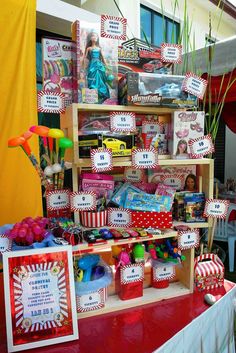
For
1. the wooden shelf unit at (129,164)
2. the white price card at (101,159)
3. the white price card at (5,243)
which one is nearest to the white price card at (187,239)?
the wooden shelf unit at (129,164)

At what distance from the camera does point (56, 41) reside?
109 centimetres

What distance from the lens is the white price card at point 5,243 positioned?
100 centimetres

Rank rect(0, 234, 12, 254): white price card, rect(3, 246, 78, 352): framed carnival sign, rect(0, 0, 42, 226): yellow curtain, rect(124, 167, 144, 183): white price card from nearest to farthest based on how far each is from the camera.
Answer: rect(3, 246, 78, 352): framed carnival sign
rect(0, 234, 12, 254): white price card
rect(124, 167, 144, 183): white price card
rect(0, 0, 42, 226): yellow curtain

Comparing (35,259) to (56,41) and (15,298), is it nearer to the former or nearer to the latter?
(15,298)

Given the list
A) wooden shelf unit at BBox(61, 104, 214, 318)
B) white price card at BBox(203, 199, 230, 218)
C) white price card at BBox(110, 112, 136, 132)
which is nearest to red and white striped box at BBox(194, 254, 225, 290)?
wooden shelf unit at BBox(61, 104, 214, 318)

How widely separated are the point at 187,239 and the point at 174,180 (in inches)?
11.7

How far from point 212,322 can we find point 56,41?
1.32 m

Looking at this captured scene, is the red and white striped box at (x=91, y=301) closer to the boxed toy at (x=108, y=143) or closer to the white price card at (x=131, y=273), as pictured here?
the white price card at (x=131, y=273)

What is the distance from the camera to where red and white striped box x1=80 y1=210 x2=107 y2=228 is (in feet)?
3.78

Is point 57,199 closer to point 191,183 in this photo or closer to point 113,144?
point 113,144

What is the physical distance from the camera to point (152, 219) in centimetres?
121

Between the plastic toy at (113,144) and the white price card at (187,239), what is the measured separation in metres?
0.45

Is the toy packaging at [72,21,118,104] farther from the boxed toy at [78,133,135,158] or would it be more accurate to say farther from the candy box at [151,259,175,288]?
the candy box at [151,259,175,288]

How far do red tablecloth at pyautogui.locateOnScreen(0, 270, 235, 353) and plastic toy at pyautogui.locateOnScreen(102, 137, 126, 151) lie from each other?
2.22ft
